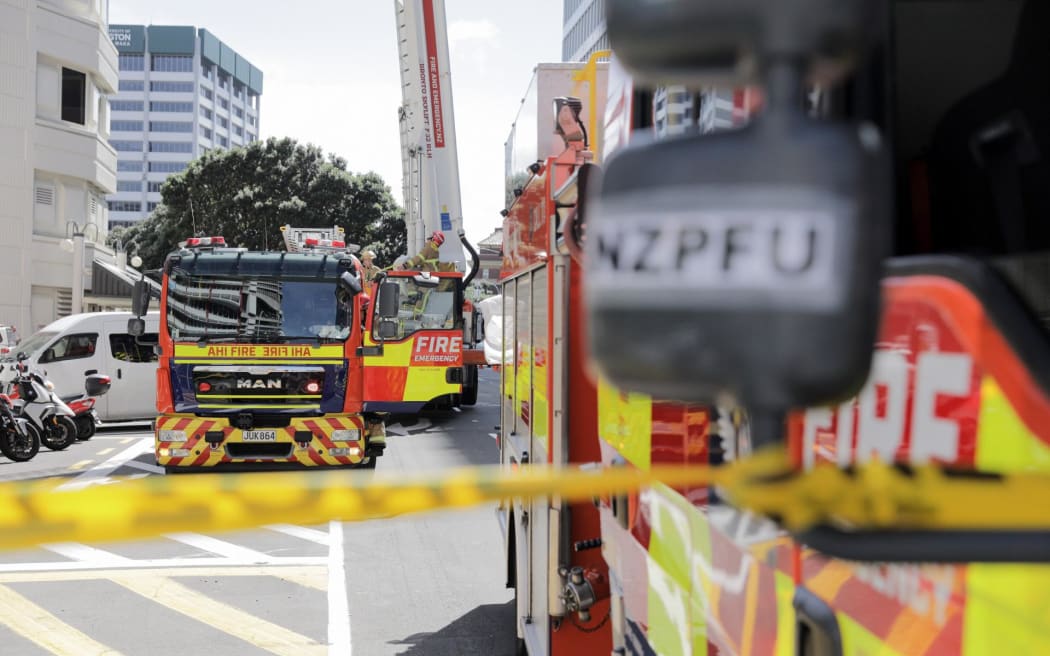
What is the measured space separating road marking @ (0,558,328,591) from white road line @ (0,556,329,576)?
7 cm

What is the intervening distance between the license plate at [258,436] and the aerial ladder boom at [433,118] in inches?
283

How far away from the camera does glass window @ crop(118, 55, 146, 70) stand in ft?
418

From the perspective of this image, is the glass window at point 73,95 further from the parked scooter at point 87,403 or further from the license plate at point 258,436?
the license plate at point 258,436

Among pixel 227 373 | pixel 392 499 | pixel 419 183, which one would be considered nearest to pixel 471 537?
pixel 227 373

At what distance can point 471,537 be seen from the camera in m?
8.16

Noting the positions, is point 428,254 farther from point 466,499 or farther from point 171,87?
point 171,87

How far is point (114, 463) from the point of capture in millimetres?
11617

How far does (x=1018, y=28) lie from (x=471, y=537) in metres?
7.20

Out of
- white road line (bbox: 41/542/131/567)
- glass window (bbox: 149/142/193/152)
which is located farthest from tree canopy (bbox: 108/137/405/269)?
glass window (bbox: 149/142/193/152)

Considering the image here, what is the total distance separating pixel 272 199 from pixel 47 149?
10458 mm

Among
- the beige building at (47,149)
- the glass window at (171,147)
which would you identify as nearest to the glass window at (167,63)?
the glass window at (171,147)

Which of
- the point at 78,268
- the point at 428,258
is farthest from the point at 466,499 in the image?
→ the point at 78,268

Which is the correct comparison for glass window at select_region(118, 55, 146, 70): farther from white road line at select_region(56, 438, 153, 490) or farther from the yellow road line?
the yellow road line

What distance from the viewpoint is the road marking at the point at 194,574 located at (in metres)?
6.52
